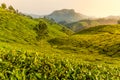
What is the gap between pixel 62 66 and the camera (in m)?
19.0

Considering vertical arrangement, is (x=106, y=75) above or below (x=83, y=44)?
above

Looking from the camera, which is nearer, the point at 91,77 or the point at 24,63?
the point at 24,63

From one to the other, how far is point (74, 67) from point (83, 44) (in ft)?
553

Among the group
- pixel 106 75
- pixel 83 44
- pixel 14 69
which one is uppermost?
pixel 14 69

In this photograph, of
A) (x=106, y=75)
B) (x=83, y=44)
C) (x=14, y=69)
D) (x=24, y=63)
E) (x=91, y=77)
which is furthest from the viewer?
(x=83, y=44)

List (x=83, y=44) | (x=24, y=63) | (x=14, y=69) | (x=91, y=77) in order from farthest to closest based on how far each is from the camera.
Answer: (x=83, y=44)
(x=91, y=77)
(x=24, y=63)
(x=14, y=69)

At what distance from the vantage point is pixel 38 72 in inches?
682

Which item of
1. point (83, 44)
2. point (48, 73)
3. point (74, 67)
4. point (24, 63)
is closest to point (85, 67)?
point (74, 67)

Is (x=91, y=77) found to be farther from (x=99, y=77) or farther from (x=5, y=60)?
(x=5, y=60)

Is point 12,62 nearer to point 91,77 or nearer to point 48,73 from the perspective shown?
point 48,73

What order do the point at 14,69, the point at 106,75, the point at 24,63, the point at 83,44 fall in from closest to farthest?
1. the point at 14,69
2. the point at 24,63
3. the point at 106,75
4. the point at 83,44

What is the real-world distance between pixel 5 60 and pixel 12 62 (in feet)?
1.47

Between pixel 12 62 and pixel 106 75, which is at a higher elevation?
pixel 12 62

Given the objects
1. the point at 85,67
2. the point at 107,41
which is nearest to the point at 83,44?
the point at 107,41
